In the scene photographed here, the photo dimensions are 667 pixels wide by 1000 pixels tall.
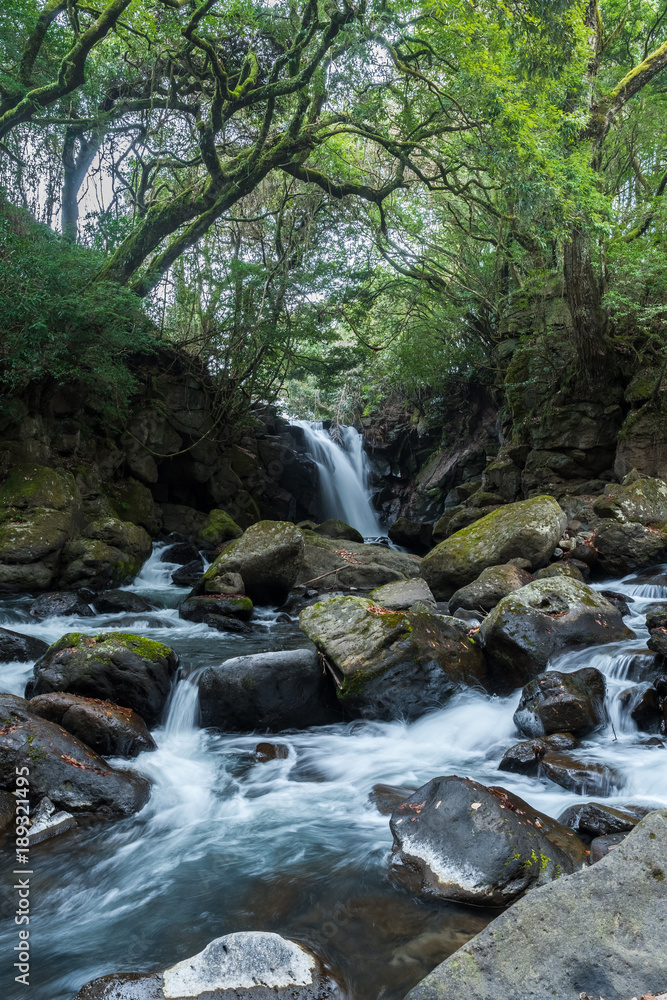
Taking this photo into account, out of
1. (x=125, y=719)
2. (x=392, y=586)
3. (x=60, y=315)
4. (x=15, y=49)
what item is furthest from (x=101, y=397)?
(x=125, y=719)

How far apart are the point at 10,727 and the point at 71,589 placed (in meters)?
6.28

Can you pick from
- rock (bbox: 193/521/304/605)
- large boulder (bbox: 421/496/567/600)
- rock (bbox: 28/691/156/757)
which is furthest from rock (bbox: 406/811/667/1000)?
→ rock (bbox: 193/521/304/605)

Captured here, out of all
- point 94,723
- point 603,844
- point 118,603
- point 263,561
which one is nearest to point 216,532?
point 263,561

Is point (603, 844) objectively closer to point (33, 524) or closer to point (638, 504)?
point (638, 504)

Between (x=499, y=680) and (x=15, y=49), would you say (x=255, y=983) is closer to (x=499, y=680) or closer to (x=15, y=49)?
(x=499, y=680)

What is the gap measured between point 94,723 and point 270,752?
1505 mm

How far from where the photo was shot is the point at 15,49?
39.3 feet

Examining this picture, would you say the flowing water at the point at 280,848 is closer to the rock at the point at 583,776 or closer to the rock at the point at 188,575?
the rock at the point at 583,776

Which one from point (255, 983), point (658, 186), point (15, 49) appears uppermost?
point (15, 49)

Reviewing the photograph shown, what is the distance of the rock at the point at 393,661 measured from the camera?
5.64 metres

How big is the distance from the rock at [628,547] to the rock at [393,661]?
162 inches

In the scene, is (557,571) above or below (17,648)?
above

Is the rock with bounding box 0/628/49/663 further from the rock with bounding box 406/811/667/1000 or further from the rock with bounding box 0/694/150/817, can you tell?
the rock with bounding box 406/811/667/1000

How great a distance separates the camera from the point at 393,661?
5.63 metres
